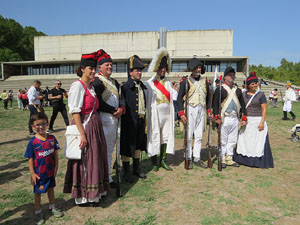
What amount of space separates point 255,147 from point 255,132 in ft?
1.11

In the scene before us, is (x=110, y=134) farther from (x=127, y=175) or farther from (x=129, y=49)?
(x=129, y=49)

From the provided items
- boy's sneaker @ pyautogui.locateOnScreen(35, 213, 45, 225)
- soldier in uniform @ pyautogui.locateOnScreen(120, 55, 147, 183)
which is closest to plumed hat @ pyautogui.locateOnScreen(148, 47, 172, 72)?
soldier in uniform @ pyautogui.locateOnScreen(120, 55, 147, 183)

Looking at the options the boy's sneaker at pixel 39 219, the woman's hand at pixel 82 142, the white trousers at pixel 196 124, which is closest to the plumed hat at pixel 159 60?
the white trousers at pixel 196 124

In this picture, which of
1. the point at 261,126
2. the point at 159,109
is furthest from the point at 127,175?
the point at 261,126

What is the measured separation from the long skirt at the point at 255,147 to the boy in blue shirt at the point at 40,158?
4.05 m

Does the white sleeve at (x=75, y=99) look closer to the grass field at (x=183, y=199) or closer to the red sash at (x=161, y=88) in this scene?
the grass field at (x=183, y=199)

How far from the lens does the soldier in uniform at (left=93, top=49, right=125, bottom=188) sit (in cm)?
344

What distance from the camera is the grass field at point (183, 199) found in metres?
2.96

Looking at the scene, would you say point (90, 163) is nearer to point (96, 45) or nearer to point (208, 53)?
point (208, 53)

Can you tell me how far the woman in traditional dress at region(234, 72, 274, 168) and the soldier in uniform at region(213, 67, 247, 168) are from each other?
191mm

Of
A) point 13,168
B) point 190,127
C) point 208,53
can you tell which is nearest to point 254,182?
point 190,127

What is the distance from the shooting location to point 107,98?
3.53 m

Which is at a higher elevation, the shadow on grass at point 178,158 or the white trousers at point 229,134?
the white trousers at point 229,134

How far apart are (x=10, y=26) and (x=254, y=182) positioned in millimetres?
65055
